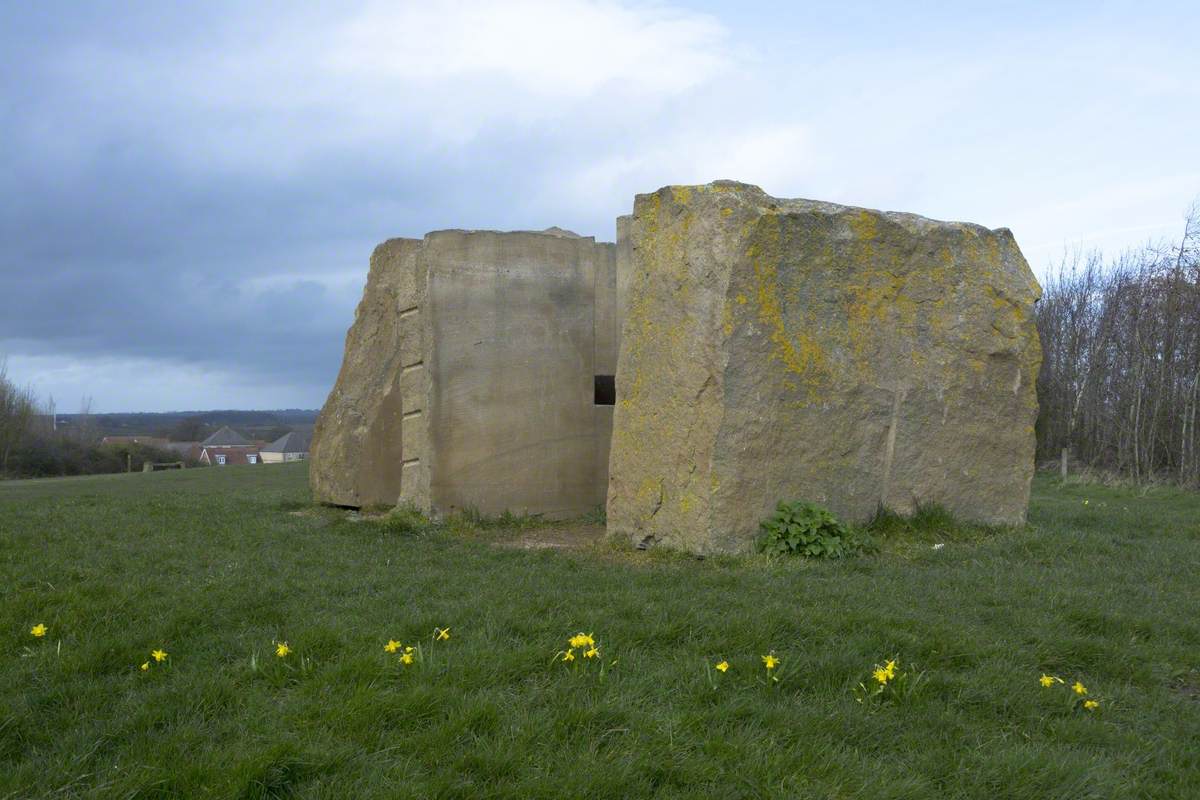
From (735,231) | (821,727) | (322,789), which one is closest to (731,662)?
(821,727)

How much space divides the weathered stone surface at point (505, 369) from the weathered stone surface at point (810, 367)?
5.56 ft

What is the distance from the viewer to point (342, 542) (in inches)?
328

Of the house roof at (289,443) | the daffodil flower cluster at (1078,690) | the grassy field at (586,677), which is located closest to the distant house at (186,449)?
the house roof at (289,443)

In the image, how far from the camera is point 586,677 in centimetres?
454

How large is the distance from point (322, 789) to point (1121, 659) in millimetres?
3982

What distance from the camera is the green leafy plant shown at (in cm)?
741

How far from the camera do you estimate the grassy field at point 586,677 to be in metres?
3.69

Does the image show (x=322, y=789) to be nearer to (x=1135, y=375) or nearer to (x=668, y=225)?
(x=668, y=225)

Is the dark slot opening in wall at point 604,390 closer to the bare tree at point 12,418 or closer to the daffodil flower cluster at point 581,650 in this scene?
the daffodil flower cluster at point 581,650

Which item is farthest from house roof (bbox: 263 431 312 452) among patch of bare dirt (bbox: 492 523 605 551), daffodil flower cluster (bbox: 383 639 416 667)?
daffodil flower cluster (bbox: 383 639 416 667)

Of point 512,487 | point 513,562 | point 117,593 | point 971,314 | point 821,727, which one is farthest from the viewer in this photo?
point 512,487

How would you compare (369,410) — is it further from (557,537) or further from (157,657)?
(157,657)

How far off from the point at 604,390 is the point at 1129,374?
1334 cm

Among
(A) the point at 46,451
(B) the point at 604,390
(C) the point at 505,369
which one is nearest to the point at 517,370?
(C) the point at 505,369
